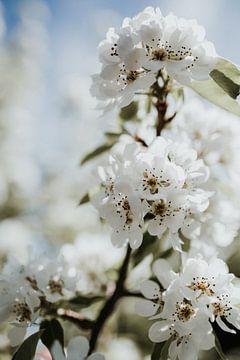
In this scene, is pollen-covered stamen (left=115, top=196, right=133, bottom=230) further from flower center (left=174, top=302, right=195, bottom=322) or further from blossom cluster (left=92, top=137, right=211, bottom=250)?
flower center (left=174, top=302, right=195, bottom=322)

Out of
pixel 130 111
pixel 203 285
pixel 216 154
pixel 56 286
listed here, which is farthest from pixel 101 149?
pixel 203 285

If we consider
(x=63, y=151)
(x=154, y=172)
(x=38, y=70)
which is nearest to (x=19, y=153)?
(x=63, y=151)

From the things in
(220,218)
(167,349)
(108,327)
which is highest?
(220,218)

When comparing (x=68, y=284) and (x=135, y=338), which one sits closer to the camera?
(x=68, y=284)

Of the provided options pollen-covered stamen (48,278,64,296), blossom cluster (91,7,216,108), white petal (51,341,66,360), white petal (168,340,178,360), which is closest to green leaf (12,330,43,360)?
white petal (51,341,66,360)

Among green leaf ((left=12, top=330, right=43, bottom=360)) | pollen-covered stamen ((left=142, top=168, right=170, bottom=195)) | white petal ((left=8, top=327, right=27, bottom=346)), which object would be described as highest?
pollen-covered stamen ((left=142, top=168, right=170, bottom=195))

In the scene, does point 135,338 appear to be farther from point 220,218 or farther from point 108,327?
point 220,218
